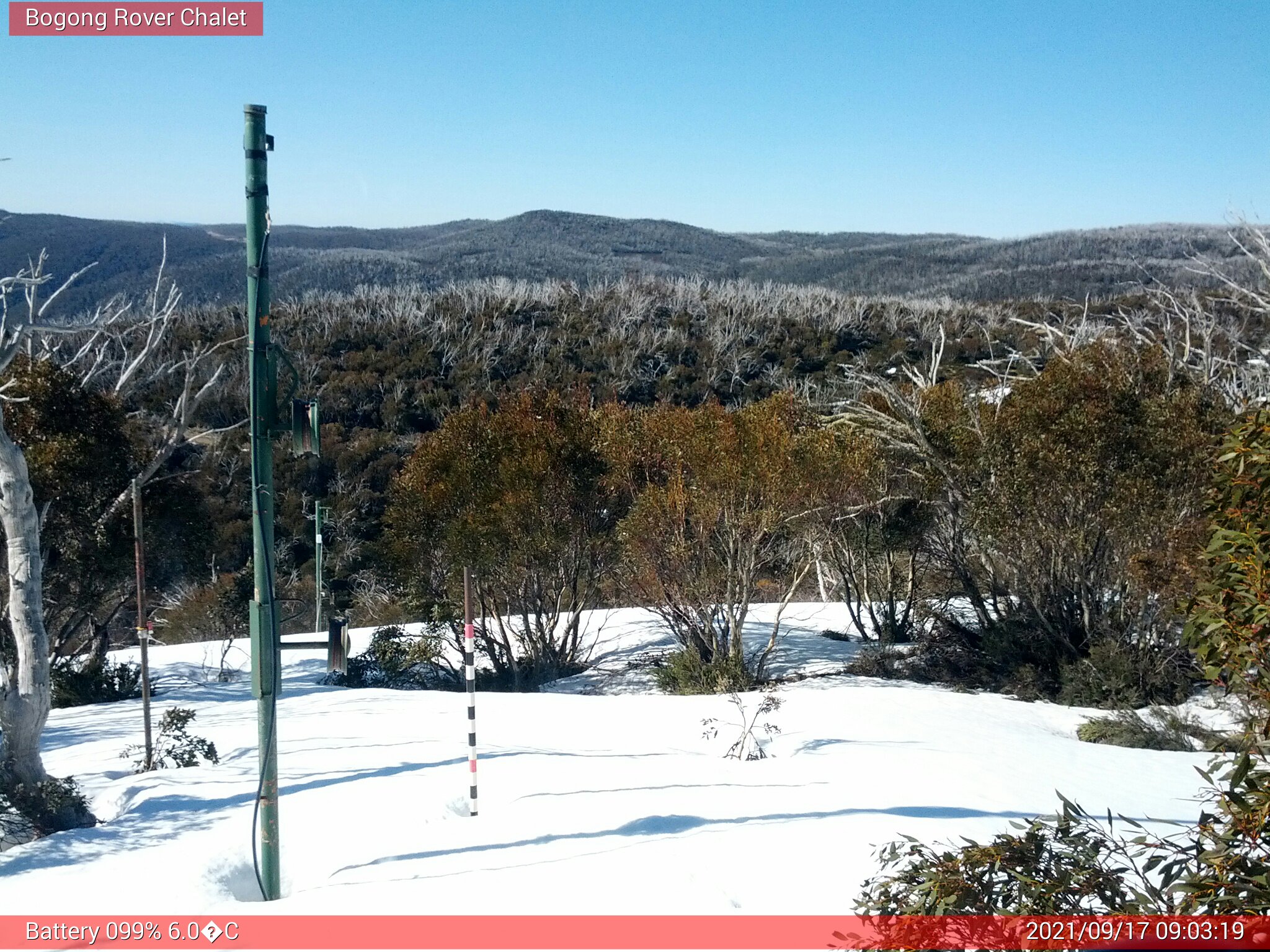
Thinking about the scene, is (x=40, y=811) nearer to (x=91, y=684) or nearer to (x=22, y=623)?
(x=22, y=623)

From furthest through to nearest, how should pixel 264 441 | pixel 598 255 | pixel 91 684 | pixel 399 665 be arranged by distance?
pixel 598 255
pixel 399 665
pixel 91 684
pixel 264 441

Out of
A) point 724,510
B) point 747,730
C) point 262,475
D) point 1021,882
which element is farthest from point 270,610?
point 724,510

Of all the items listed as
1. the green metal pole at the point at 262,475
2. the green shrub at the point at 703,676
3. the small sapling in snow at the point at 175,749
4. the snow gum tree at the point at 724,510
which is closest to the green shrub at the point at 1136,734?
the green shrub at the point at 703,676

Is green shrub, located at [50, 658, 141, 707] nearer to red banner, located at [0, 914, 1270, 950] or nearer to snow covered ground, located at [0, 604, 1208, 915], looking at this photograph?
snow covered ground, located at [0, 604, 1208, 915]

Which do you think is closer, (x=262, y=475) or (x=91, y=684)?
(x=262, y=475)

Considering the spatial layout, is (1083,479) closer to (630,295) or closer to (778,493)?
(778,493)

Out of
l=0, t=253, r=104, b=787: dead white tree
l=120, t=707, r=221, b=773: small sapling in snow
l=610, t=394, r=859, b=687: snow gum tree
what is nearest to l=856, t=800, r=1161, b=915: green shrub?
l=0, t=253, r=104, b=787: dead white tree
